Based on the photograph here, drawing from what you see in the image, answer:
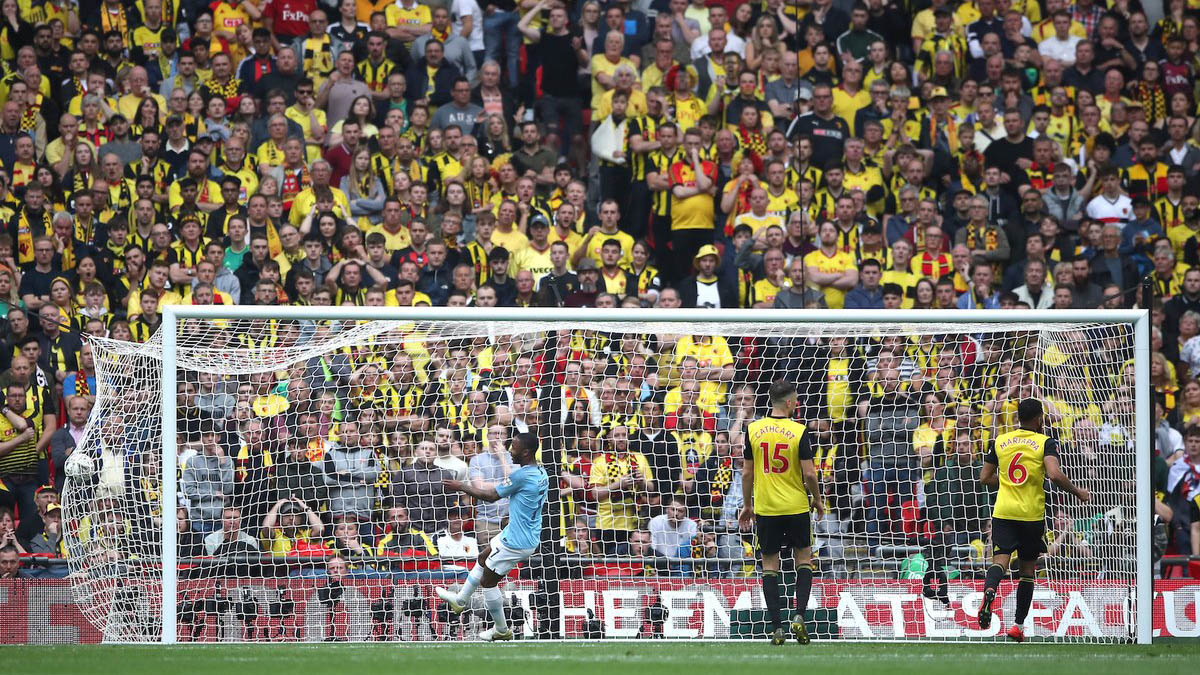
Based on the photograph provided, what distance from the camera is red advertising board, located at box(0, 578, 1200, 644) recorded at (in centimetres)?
1137

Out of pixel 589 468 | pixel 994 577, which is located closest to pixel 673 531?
pixel 589 468

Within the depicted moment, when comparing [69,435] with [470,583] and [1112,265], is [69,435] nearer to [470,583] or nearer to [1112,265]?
[470,583]

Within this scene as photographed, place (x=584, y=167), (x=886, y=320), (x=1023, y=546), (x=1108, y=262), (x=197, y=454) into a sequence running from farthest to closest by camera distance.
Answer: (x=584, y=167) < (x=1108, y=262) < (x=197, y=454) < (x=886, y=320) < (x=1023, y=546)

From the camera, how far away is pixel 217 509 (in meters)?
11.8

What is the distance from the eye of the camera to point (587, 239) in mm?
14992

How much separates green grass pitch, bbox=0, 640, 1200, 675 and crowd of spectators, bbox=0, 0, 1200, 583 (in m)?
1.59

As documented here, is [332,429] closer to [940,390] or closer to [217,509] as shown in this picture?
[217,509]

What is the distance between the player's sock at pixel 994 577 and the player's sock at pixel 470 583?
11.2ft

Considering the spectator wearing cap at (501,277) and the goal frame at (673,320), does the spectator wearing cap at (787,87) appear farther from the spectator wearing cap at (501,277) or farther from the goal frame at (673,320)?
the goal frame at (673,320)

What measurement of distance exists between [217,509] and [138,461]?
89cm

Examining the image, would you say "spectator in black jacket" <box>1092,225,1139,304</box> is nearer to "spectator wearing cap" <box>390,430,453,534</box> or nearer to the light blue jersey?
"spectator wearing cap" <box>390,430,453,534</box>

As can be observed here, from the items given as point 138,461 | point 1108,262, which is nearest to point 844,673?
point 138,461

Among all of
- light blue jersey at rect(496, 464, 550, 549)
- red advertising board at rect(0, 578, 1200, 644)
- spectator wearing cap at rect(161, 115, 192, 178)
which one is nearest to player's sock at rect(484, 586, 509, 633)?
light blue jersey at rect(496, 464, 550, 549)

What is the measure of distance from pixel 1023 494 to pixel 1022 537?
289 mm
